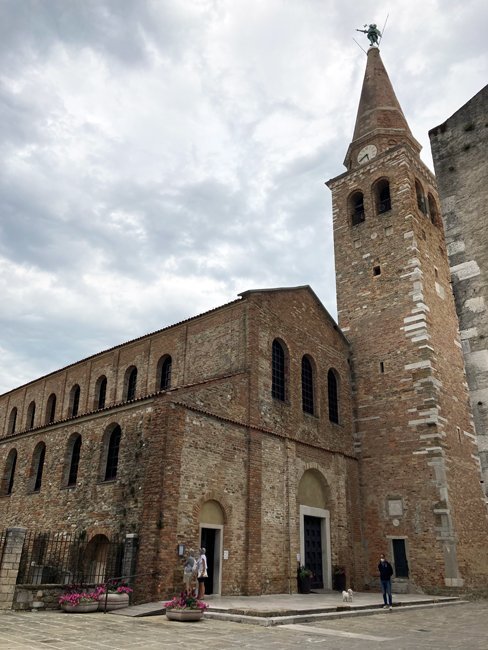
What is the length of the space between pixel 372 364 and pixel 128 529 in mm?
11666

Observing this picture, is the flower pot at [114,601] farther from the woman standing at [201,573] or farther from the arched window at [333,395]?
the arched window at [333,395]

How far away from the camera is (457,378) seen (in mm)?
21250

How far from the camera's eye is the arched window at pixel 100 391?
2347 cm

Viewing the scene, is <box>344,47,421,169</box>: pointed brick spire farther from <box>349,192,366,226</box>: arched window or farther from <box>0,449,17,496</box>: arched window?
<box>0,449,17,496</box>: arched window

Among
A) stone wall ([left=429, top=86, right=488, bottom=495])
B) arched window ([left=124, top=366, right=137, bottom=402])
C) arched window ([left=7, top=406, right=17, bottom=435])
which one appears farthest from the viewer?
arched window ([left=7, top=406, right=17, bottom=435])

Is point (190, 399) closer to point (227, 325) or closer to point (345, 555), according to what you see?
point (227, 325)

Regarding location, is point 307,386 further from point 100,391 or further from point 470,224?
point 470,224

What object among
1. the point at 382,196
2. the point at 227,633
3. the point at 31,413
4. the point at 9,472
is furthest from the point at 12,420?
the point at 227,633

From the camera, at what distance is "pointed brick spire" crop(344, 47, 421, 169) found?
2612cm

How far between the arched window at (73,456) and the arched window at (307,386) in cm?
783

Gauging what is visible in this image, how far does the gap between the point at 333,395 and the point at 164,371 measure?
6.63m

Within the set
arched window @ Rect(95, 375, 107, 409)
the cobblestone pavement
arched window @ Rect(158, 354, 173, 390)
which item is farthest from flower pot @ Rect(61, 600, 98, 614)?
arched window @ Rect(95, 375, 107, 409)

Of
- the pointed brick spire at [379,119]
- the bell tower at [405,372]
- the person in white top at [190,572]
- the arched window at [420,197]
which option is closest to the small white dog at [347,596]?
the person in white top at [190,572]

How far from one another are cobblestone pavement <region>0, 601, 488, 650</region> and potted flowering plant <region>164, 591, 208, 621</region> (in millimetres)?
238
